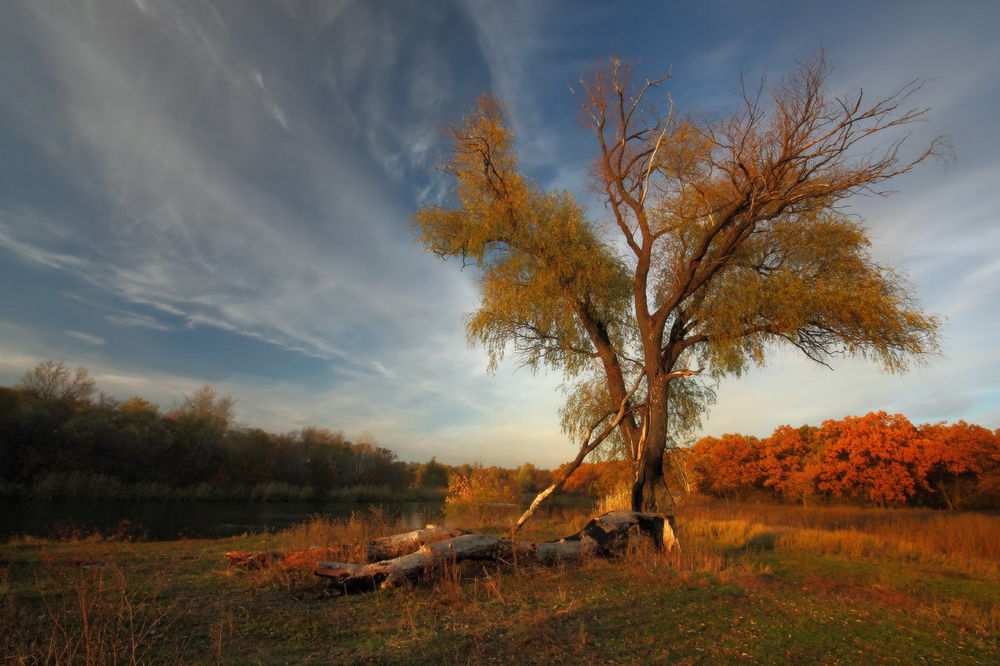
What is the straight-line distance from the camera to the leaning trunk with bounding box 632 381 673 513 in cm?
1055

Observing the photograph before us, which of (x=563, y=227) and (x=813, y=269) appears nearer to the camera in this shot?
(x=813, y=269)

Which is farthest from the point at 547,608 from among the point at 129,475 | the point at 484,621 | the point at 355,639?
the point at 129,475

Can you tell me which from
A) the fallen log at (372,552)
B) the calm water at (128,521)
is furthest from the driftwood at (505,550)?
the calm water at (128,521)

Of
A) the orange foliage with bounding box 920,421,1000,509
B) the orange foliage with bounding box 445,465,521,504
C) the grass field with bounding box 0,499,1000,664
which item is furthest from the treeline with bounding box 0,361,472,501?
the orange foliage with bounding box 920,421,1000,509

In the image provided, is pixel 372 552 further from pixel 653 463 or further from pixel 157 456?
pixel 157 456

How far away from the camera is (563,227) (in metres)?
12.2

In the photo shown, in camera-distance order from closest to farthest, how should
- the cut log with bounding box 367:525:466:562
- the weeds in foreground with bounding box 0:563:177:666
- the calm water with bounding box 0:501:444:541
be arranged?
the weeds in foreground with bounding box 0:563:177:666 < the cut log with bounding box 367:525:466:562 < the calm water with bounding box 0:501:444:541

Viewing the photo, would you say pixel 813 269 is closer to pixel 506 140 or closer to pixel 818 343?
pixel 818 343

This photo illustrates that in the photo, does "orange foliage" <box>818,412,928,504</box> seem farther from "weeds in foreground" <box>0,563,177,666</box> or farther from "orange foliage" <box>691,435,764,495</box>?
"weeds in foreground" <box>0,563,177,666</box>

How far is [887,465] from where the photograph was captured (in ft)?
84.9

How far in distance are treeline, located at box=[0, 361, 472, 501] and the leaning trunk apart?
32013 mm

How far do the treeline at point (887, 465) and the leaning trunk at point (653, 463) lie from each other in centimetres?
1557

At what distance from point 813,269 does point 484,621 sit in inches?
395

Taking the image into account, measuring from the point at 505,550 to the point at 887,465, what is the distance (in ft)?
92.3
